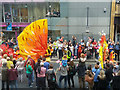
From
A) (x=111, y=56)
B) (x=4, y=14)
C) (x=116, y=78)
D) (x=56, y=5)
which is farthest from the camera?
(x=4, y=14)

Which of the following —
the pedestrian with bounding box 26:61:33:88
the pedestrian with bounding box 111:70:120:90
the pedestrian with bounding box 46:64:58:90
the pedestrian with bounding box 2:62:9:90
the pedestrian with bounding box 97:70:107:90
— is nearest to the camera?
the pedestrian with bounding box 97:70:107:90

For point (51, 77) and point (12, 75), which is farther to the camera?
point (12, 75)

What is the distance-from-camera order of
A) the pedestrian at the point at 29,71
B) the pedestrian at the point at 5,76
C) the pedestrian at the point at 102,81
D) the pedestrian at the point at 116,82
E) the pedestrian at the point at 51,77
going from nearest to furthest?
the pedestrian at the point at 102,81 < the pedestrian at the point at 116,82 < the pedestrian at the point at 51,77 < the pedestrian at the point at 5,76 < the pedestrian at the point at 29,71

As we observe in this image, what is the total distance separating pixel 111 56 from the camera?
1030 cm

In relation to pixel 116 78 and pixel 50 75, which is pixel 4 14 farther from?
pixel 116 78

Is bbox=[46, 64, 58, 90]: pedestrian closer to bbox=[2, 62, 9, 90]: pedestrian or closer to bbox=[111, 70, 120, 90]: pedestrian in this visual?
bbox=[2, 62, 9, 90]: pedestrian

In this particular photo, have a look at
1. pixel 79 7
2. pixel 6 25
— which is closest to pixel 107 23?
pixel 79 7

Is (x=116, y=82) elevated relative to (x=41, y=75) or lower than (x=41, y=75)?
lower

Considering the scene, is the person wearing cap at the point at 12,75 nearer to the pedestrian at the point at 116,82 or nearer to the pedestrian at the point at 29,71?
the pedestrian at the point at 29,71

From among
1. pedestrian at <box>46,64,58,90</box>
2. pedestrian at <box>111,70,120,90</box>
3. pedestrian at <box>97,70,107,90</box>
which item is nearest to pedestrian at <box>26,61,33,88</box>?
pedestrian at <box>46,64,58,90</box>

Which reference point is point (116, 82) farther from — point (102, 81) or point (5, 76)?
point (5, 76)

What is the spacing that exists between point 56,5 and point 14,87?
1007 cm

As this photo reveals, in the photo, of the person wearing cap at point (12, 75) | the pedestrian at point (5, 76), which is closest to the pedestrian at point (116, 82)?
the person wearing cap at point (12, 75)

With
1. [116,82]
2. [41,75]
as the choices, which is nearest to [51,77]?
[41,75]
